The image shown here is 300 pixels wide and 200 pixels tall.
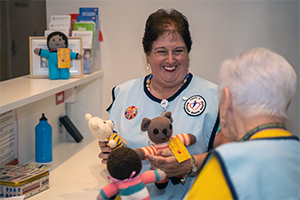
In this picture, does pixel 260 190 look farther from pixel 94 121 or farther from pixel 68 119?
pixel 68 119

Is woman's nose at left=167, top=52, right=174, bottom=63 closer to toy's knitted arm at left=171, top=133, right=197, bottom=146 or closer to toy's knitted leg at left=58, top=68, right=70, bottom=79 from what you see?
toy's knitted arm at left=171, top=133, right=197, bottom=146

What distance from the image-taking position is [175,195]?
60.7 inches

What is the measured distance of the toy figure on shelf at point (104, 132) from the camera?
1.45 meters

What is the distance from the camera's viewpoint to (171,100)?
63.1 inches

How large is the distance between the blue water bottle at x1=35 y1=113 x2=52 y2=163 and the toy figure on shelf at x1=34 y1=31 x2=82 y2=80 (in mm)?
274

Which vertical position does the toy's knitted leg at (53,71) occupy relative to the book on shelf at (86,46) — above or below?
below

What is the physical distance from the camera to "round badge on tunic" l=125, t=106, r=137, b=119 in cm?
163

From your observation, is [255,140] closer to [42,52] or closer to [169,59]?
[169,59]

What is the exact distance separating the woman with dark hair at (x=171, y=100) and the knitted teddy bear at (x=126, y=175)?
27cm

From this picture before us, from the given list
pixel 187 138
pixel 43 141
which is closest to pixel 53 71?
pixel 43 141

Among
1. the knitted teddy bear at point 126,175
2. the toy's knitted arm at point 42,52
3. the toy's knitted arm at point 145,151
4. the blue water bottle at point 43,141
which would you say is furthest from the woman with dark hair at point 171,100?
the toy's knitted arm at point 42,52

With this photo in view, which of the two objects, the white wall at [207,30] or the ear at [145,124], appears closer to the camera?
the ear at [145,124]

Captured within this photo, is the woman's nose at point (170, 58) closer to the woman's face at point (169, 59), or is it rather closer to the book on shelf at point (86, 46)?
the woman's face at point (169, 59)

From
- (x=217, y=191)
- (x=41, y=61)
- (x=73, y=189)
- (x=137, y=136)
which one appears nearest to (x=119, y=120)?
(x=137, y=136)
